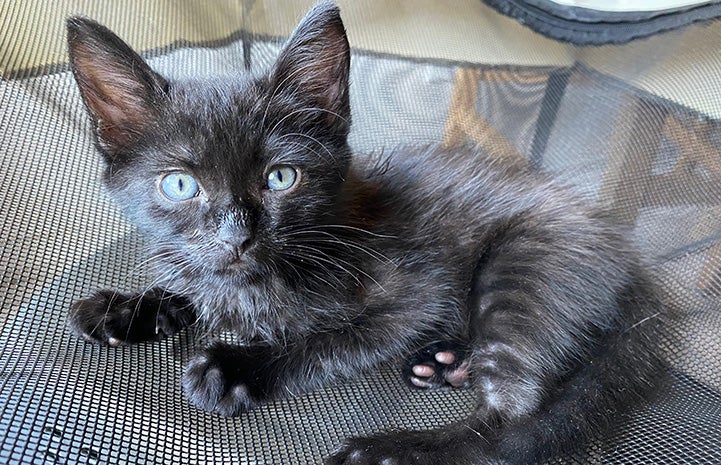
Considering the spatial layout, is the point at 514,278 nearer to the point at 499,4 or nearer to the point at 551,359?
the point at 551,359

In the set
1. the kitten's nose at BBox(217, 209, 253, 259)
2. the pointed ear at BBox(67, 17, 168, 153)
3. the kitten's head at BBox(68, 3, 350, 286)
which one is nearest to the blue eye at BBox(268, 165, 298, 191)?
the kitten's head at BBox(68, 3, 350, 286)

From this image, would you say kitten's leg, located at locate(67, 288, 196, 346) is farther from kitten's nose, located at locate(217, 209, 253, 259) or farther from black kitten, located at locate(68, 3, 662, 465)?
kitten's nose, located at locate(217, 209, 253, 259)

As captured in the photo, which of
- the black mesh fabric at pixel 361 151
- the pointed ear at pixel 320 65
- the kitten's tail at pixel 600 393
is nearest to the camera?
the black mesh fabric at pixel 361 151

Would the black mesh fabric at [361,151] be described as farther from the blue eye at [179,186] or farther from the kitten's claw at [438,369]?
the blue eye at [179,186]

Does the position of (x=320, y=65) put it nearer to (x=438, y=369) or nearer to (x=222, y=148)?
(x=222, y=148)

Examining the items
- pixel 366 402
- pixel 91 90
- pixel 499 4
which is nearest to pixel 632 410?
pixel 366 402

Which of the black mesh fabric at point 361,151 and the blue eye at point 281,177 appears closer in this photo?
the black mesh fabric at point 361,151

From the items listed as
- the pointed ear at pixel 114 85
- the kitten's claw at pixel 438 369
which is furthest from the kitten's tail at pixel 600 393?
the pointed ear at pixel 114 85
